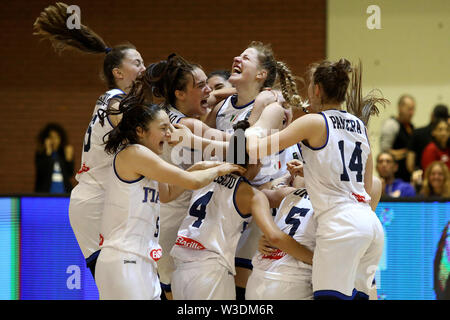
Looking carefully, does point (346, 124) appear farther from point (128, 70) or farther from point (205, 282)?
point (128, 70)

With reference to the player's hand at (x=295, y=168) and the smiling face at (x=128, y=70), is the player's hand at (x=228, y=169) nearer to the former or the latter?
the player's hand at (x=295, y=168)

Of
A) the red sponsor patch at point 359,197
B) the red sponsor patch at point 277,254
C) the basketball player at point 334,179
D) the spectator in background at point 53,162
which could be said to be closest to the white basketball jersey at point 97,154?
the basketball player at point 334,179

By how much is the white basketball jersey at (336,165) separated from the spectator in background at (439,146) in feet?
15.7

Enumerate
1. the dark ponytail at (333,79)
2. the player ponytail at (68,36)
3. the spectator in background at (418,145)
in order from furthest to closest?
1. the spectator in background at (418,145)
2. the player ponytail at (68,36)
3. the dark ponytail at (333,79)

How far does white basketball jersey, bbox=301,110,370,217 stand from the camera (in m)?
3.65

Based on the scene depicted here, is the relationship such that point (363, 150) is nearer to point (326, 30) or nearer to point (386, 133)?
point (386, 133)

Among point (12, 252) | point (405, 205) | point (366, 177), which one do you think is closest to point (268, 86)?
point (366, 177)

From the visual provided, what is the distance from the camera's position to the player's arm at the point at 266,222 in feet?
12.2

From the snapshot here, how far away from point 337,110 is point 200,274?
1239 mm

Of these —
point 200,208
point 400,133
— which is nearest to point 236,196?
point 200,208

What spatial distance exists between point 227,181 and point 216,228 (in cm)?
29

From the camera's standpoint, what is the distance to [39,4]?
34.2 feet

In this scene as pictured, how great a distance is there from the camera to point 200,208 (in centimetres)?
404

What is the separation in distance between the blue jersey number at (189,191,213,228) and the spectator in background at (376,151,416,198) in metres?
3.41
